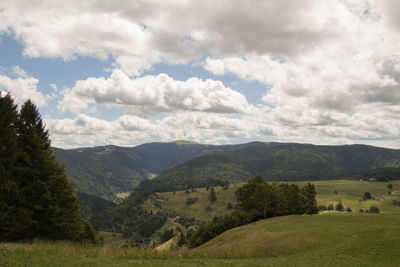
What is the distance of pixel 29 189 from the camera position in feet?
116

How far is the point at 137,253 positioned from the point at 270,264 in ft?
40.2

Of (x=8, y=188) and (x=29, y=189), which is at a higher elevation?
(x=8, y=188)

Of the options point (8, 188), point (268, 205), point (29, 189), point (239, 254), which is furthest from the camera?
point (268, 205)

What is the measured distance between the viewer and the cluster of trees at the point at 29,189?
31.5 m

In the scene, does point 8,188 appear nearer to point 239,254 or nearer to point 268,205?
point 239,254

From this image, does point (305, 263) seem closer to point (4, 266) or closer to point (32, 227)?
point (4, 266)

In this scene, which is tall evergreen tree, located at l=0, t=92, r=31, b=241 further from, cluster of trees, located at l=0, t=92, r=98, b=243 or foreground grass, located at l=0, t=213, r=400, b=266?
foreground grass, located at l=0, t=213, r=400, b=266

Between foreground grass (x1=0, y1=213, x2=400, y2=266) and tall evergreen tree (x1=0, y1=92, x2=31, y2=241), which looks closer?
foreground grass (x1=0, y1=213, x2=400, y2=266)

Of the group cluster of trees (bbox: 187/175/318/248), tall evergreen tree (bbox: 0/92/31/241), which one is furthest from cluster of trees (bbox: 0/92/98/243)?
cluster of trees (bbox: 187/175/318/248)

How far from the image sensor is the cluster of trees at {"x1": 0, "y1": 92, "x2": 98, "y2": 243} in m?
31.5

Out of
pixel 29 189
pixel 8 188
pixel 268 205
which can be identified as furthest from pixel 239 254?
pixel 268 205

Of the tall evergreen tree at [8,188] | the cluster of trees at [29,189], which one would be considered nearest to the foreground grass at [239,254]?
the tall evergreen tree at [8,188]

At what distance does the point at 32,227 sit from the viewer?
35438 mm

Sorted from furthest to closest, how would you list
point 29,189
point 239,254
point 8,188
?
point 29,189 < point 8,188 < point 239,254
